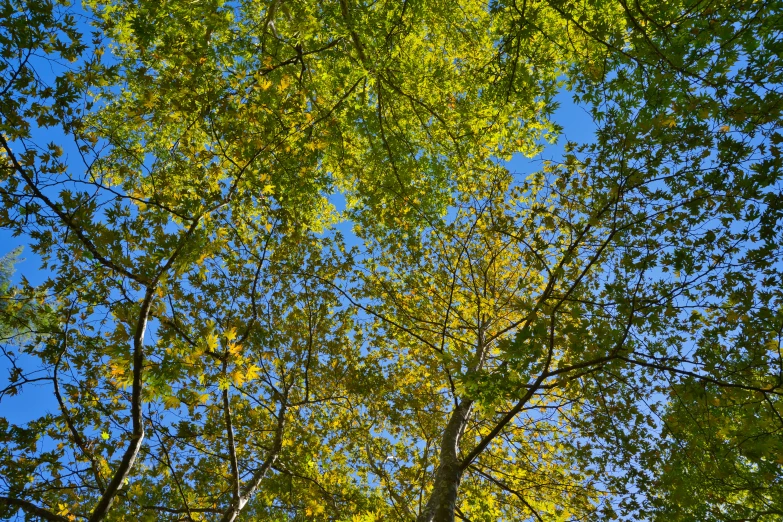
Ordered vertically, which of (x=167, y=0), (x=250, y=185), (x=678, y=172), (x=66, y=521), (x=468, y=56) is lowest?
(x=66, y=521)

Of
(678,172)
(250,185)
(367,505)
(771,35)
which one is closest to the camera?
(771,35)

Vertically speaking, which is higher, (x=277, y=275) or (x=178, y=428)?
(x=277, y=275)

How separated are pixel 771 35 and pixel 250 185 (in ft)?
17.0

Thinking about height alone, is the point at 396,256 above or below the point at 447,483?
above

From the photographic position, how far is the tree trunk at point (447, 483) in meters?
4.55

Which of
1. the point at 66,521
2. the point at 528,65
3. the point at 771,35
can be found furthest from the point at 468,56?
the point at 66,521

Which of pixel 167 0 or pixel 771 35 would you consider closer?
pixel 771 35

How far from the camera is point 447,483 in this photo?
4871 mm

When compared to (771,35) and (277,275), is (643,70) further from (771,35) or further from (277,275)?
(277,275)

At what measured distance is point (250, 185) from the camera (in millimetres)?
5180

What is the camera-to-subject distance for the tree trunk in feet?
14.9

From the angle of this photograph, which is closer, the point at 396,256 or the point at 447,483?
the point at 447,483

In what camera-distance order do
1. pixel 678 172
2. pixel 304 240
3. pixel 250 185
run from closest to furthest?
pixel 678 172 → pixel 250 185 → pixel 304 240

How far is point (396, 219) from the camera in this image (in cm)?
678
